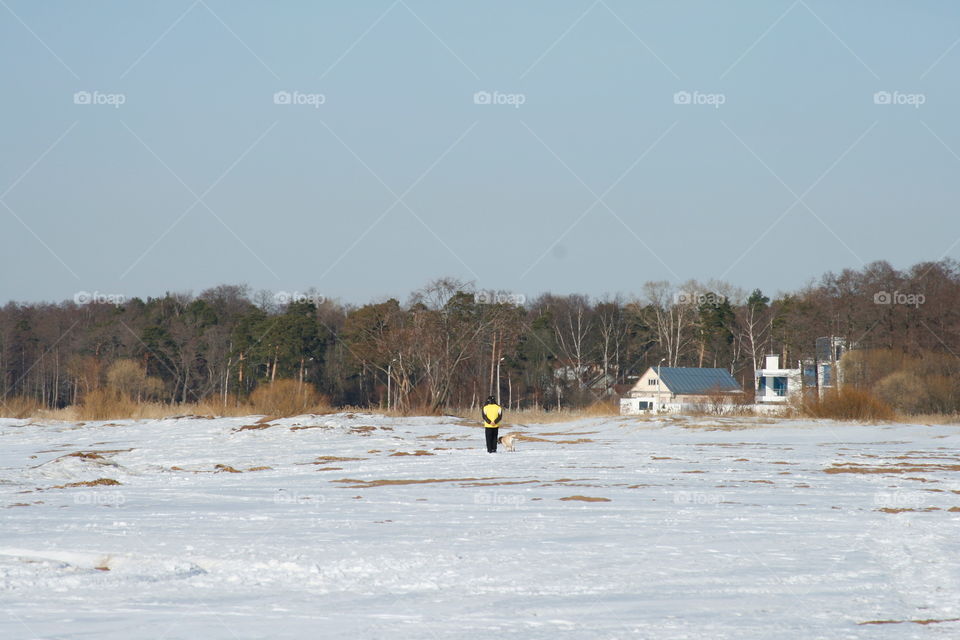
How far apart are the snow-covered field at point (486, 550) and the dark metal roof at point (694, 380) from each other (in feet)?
156

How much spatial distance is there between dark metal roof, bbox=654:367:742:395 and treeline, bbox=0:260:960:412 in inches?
150

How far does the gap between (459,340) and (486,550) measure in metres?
55.8

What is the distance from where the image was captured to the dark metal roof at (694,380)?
67688 mm

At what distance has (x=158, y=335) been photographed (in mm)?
78500

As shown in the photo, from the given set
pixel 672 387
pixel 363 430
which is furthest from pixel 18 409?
pixel 672 387

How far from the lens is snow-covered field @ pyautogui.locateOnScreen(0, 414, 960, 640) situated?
22.1 ft

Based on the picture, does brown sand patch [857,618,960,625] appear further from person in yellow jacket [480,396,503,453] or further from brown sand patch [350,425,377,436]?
brown sand patch [350,425,377,436]

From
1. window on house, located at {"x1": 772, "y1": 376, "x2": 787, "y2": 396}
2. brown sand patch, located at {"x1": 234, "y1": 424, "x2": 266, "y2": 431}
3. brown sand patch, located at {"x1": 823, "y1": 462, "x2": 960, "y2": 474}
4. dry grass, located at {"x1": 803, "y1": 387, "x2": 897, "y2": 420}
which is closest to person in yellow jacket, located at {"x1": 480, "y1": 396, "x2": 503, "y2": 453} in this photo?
brown sand patch, located at {"x1": 823, "y1": 462, "x2": 960, "y2": 474}

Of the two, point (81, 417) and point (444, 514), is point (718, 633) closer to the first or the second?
point (444, 514)

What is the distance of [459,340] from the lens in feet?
214

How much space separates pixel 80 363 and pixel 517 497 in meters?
67.7

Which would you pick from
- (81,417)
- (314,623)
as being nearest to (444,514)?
(314,623)

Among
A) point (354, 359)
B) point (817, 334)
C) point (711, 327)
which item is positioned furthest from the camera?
point (711, 327)

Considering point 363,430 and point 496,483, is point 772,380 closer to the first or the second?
point 363,430
